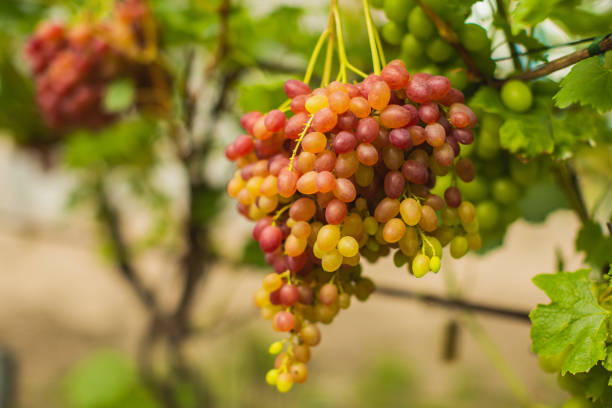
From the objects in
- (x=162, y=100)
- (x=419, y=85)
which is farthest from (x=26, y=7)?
(x=419, y=85)

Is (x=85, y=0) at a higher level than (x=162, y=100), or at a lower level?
higher

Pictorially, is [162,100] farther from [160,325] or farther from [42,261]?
[42,261]

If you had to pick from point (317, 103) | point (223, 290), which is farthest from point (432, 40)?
point (223, 290)

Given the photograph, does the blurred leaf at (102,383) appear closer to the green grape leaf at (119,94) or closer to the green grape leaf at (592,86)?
the green grape leaf at (119,94)

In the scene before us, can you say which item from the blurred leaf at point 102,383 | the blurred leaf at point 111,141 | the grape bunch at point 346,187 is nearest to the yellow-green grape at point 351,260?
the grape bunch at point 346,187

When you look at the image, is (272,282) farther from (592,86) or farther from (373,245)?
(592,86)

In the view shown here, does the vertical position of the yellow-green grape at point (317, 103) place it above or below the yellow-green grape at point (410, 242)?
above

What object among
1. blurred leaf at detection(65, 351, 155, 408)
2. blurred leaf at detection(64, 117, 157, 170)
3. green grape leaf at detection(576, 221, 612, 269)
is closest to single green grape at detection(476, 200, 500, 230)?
green grape leaf at detection(576, 221, 612, 269)
